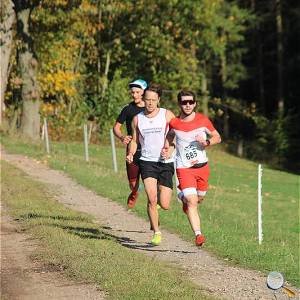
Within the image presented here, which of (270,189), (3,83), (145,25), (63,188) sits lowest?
(270,189)

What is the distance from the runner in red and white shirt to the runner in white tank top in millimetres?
235

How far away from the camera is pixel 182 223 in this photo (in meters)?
13.5

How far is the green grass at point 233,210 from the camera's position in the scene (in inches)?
437

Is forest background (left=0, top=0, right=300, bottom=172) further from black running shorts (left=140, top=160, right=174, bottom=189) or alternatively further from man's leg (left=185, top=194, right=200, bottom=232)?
man's leg (left=185, top=194, right=200, bottom=232)

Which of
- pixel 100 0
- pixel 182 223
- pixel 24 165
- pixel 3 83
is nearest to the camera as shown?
pixel 182 223

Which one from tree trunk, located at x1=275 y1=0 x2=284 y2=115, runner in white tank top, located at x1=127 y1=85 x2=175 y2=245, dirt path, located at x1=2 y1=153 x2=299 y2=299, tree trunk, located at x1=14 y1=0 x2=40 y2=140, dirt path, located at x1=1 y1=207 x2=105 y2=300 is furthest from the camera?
tree trunk, located at x1=275 y1=0 x2=284 y2=115

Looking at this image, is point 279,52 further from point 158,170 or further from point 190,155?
point 190,155

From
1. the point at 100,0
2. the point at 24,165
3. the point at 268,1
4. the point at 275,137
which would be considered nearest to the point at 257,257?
the point at 24,165

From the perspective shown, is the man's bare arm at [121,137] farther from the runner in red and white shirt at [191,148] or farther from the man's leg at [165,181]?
the runner in red and white shirt at [191,148]

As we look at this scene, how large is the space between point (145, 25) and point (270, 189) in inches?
630

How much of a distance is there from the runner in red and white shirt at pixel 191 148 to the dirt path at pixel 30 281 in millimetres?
2067

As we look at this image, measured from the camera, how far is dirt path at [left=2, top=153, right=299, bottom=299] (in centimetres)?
872

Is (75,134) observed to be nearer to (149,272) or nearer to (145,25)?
(145,25)

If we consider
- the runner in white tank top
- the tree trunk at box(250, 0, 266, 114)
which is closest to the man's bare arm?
the runner in white tank top
